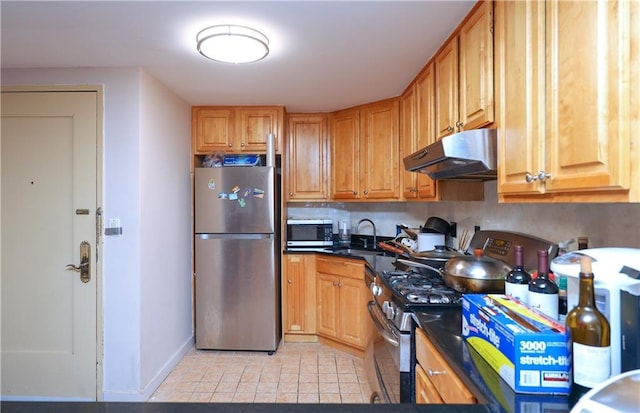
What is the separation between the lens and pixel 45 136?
84.8 inches

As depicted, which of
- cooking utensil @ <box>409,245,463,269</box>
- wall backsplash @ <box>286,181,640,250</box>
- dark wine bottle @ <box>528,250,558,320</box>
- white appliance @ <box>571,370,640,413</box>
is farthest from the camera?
cooking utensil @ <box>409,245,463,269</box>

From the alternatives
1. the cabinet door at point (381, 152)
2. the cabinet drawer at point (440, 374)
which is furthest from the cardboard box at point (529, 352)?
the cabinet door at point (381, 152)

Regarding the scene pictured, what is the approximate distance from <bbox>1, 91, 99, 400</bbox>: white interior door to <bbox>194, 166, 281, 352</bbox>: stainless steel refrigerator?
34.5 inches

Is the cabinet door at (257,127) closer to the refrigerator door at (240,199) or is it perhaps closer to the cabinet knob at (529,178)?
the refrigerator door at (240,199)

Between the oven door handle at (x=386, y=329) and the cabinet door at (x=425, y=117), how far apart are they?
88 centimetres

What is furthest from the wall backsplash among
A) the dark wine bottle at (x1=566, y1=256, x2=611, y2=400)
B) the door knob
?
the door knob

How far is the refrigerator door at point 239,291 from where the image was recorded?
2.83 m

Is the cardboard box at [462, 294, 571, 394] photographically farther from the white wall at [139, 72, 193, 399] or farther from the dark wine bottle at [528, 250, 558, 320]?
the white wall at [139, 72, 193, 399]

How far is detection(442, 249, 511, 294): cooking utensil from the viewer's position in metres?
1.45

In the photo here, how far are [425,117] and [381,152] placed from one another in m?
0.74

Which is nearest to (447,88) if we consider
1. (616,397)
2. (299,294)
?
(616,397)

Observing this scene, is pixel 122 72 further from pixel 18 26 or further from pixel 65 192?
pixel 65 192

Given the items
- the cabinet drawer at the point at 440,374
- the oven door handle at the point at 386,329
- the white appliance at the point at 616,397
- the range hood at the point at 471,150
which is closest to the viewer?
the white appliance at the point at 616,397

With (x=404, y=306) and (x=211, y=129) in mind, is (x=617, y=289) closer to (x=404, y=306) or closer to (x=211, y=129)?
(x=404, y=306)
